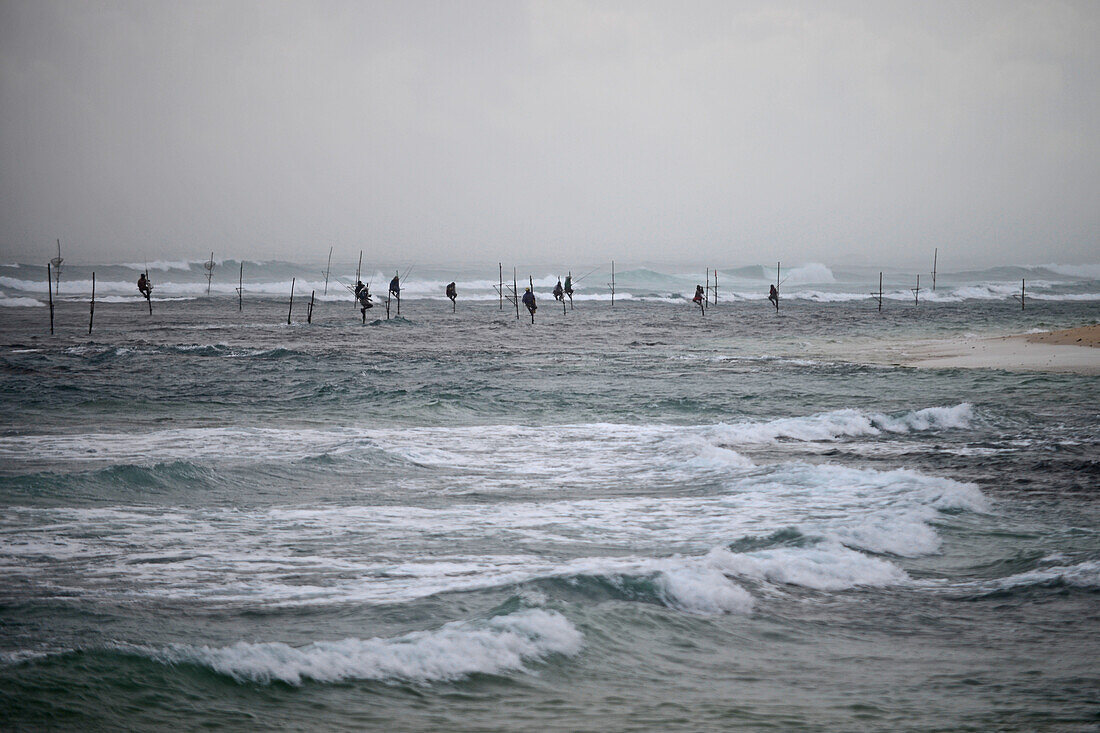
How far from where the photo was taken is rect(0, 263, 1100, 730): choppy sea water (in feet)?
17.0

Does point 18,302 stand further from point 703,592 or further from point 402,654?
point 703,592

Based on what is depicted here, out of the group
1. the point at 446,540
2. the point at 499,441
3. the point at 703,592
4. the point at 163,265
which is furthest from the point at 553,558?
the point at 163,265

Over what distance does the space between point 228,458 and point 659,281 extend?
79907 mm

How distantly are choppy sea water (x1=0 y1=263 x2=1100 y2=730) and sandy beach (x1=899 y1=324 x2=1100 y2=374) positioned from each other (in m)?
3.34

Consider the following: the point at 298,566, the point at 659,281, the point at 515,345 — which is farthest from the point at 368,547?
the point at 659,281

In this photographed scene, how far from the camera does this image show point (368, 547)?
26.5 ft

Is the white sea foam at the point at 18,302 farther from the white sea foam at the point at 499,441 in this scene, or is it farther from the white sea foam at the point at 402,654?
the white sea foam at the point at 402,654

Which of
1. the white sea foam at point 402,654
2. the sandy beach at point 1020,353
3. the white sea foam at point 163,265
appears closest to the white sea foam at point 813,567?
the white sea foam at point 402,654

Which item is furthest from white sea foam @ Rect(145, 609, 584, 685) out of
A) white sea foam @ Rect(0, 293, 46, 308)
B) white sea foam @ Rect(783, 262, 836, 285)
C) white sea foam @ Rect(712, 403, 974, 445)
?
white sea foam @ Rect(783, 262, 836, 285)

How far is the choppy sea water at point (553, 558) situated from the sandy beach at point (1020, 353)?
3342 millimetres

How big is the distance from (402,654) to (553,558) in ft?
7.48

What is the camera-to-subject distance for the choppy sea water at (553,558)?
204 inches

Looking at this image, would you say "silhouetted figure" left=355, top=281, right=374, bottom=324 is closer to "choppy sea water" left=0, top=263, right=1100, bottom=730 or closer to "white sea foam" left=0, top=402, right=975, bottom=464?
"choppy sea water" left=0, top=263, right=1100, bottom=730

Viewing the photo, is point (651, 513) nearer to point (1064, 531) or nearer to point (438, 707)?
point (1064, 531)
